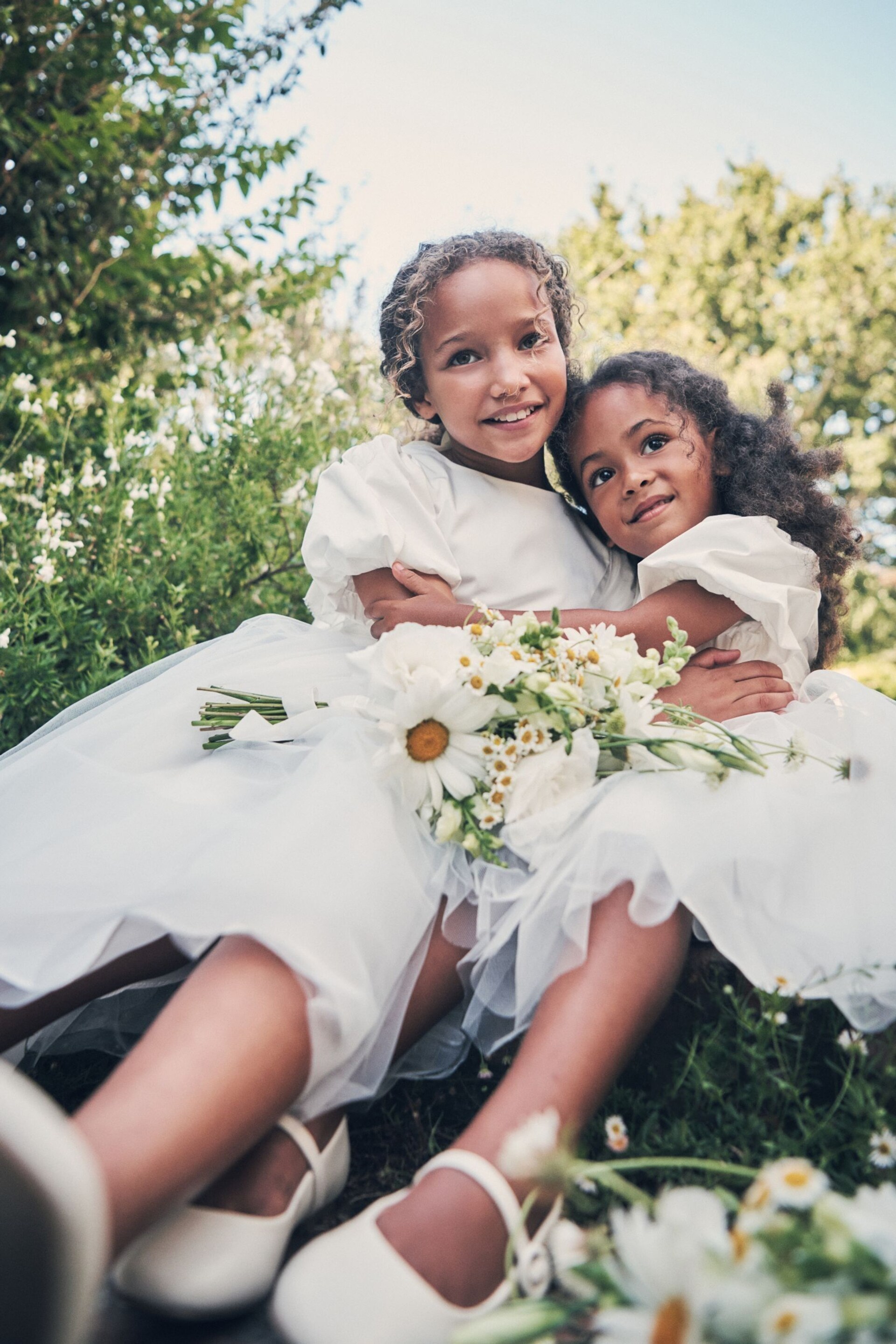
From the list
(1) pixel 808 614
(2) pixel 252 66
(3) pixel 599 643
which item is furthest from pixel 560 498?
(2) pixel 252 66

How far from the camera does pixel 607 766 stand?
60.0 inches

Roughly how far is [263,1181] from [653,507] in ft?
5.08

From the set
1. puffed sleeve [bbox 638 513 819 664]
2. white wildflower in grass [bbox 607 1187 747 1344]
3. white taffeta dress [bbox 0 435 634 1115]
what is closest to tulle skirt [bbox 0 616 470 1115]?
white taffeta dress [bbox 0 435 634 1115]

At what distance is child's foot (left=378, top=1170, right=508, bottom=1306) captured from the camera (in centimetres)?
98

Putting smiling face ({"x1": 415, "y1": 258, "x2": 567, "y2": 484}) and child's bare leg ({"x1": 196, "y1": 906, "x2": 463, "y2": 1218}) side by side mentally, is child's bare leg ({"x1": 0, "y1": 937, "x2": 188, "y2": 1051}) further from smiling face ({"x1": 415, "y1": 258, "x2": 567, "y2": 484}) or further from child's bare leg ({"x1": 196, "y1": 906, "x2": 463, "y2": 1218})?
smiling face ({"x1": 415, "y1": 258, "x2": 567, "y2": 484})

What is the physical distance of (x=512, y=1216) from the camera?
1.03 metres

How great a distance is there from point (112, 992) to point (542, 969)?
0.73 m

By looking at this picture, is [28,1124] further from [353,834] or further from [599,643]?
[599,643]

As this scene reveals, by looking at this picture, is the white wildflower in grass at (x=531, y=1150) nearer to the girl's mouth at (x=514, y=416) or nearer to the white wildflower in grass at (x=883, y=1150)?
the white wildflower in grass at (x=883, y=1150)

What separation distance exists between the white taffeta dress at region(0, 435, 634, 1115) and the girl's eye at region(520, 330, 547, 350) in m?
0.37

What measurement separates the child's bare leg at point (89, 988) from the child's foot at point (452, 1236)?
1.82 ft

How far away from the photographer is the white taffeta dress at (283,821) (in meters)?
1.20

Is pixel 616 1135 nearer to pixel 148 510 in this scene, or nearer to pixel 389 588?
pixel 389 588

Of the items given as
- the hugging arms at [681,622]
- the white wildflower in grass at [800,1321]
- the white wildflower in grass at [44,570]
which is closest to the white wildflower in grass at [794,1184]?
the white wildflower in grass at [800,1321]
